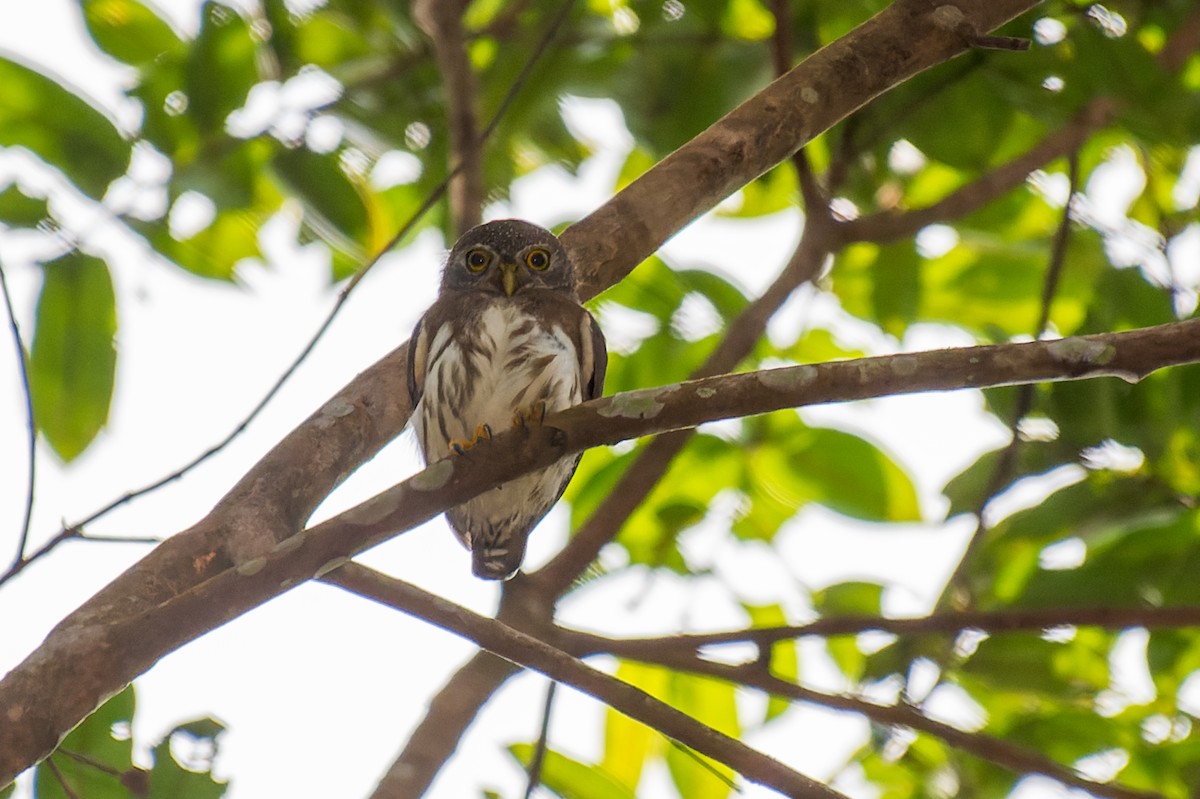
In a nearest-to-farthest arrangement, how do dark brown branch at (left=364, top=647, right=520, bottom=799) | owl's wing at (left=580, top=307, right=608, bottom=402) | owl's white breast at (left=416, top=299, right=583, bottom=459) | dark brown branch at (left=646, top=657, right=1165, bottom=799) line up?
dark brown branch at (left=646, top=657, right=1165, bottom=799), dark brown branch at (left=364, top=647, right=520, bottom=799), owl's white breast at (left=416, top=299, right=583, bottom=459), owl's wing at (left=580, top=307, right=608, bottom=402)

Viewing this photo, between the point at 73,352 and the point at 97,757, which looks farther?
the point at 73,352

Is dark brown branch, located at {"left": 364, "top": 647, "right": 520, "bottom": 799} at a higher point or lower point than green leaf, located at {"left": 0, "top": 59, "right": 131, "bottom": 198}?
lower

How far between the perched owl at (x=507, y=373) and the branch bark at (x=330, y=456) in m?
0.38

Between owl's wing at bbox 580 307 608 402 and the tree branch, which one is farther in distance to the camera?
owl's wing at bbox 580 307 608 402

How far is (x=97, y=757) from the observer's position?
2352 mm

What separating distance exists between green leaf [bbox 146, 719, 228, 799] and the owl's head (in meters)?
1.80

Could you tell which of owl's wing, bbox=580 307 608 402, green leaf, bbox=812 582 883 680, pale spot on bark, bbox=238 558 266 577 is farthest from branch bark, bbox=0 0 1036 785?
green leaf, bbox=812 582 883 680

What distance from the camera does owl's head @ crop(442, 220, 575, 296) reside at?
383 cm

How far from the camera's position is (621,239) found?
3.03 metres

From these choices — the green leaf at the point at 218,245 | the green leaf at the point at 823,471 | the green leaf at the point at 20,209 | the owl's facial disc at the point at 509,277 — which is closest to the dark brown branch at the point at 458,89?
the owl's facial disc at the point at 509,277

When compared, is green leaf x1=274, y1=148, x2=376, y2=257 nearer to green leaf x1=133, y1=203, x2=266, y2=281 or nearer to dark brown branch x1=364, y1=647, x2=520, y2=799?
green leaf x1=133, y1=203, x2=266, y2=281

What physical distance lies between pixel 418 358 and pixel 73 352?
0.86 metres

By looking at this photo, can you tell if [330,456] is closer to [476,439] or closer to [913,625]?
[476,439]

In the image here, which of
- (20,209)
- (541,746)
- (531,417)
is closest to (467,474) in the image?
(531,417)
